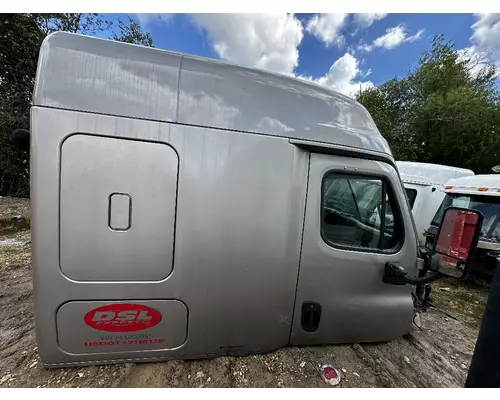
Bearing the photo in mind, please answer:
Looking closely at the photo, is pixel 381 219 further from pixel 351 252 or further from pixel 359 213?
pixel 351 252

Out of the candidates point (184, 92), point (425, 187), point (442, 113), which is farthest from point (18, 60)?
point (442, 113)

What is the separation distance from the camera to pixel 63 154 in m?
1.33

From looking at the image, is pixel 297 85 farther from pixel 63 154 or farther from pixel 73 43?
pixel 63 154

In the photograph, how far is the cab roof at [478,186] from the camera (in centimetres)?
482

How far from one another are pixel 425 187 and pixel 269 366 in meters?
7.32

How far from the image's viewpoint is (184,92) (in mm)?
1479

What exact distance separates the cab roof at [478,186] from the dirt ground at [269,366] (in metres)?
3.41

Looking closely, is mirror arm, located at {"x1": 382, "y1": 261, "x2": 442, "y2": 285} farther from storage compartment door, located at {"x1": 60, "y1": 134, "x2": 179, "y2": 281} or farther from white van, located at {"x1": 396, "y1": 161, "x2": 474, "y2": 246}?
white van, located at {"x1": 396, "y1": 161, "x2": 474, "y2": 246}

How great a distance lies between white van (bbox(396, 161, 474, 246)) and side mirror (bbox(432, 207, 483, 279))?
20.9 ft

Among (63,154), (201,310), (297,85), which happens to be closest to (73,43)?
(63,154)

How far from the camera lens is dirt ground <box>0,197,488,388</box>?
1.66 metres

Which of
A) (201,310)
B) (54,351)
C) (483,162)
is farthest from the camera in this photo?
(483,162)

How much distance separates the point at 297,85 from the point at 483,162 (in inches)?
666

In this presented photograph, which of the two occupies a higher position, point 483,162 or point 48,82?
point 483,162
